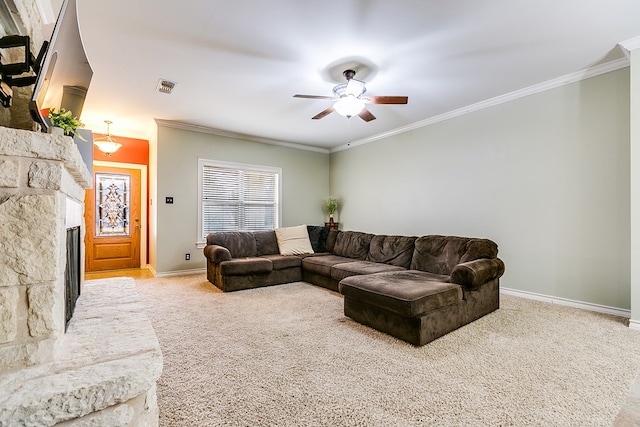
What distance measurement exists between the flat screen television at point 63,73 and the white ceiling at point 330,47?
0.84 metres

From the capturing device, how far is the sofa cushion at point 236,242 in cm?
466

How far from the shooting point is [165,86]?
3617mm

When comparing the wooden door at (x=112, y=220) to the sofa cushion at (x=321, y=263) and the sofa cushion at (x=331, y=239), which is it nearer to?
the sofa cushion at (x=321, y=263)

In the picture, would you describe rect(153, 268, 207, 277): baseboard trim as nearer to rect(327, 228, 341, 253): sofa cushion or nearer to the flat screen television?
rect(327, 228, 341, 253): sofa cushion

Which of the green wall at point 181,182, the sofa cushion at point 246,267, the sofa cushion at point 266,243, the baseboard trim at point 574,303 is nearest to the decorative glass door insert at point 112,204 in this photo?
the green wall at point 181,182

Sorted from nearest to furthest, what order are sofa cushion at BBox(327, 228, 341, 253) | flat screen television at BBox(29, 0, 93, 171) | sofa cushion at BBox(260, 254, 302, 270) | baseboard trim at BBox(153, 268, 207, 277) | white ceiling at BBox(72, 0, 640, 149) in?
flat screen television at BBox(29, 0, 93, 171) → white ceiling at BBox(72, 0, 640, 149) → sofa cushion at BBox(260, 254, 302, 270) → baseboard trim at BBox(153, 268, 207, 277) → sofa cushion at BBox(327, 228, 341, 253)

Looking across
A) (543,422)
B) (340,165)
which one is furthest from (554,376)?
(340,165)

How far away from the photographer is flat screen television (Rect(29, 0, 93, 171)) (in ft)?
4.13

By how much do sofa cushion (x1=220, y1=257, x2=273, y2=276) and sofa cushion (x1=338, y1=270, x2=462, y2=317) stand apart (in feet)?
5.48

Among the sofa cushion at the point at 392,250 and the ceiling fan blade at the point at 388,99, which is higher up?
the ceiling fan blade at the point at 388,99

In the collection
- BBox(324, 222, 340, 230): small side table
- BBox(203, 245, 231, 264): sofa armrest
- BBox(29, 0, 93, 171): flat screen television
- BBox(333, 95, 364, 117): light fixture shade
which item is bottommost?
BBox(203, 245, 231, 264): sofa armrest

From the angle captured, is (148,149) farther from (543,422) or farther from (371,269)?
(543,422)

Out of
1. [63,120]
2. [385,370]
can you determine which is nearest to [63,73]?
[63,120]

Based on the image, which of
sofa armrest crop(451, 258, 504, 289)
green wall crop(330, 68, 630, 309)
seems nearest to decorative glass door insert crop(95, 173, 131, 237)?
green wall crop(330, 68, 630, 309)
